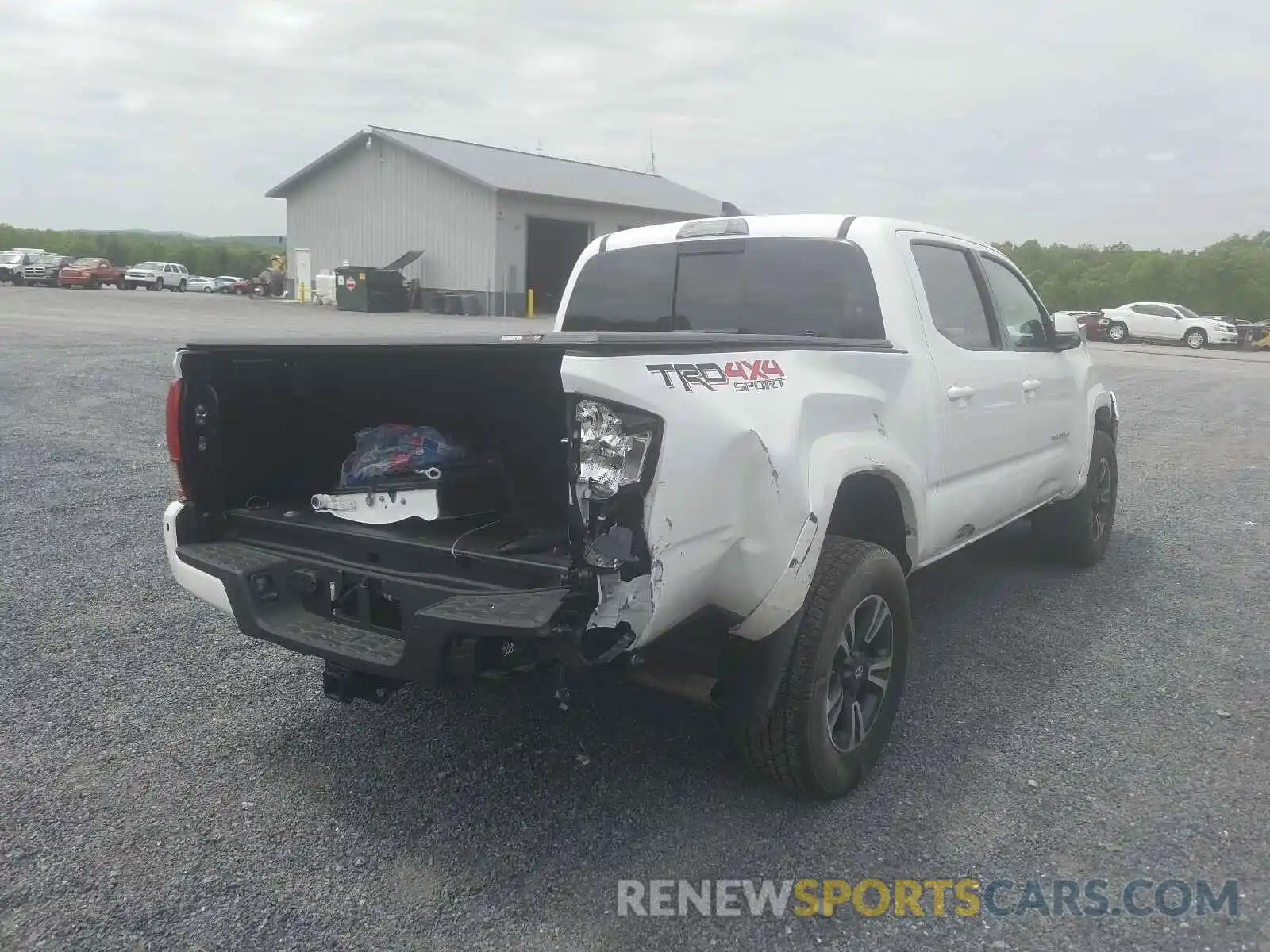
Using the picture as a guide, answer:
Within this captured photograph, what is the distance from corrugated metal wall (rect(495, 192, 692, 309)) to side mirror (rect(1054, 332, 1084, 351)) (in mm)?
28626

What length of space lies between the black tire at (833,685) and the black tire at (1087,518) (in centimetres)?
287

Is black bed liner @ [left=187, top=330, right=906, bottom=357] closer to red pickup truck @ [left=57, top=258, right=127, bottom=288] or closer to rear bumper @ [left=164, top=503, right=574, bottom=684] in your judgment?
rear bumper @ [left=164, top=503, right=574, bottom=684]

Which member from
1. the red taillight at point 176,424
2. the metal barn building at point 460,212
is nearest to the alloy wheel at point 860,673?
the red taillight at point 176,424

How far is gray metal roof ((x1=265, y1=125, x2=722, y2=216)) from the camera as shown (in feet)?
115

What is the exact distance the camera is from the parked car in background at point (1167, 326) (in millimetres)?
36188

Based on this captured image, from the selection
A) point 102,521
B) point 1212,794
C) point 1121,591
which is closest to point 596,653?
point 1212,794

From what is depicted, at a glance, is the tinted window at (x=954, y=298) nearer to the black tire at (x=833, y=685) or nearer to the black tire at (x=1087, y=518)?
the black tire at (x=833, y=685)

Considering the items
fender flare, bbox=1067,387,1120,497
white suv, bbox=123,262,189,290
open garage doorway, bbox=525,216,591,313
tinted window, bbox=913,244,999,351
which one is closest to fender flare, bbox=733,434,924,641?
tinted window, bbox=913,244,999,351

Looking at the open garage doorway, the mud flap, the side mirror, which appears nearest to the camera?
the mud flap

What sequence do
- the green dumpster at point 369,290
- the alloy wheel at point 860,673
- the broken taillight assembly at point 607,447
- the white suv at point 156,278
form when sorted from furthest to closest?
the white suv at point 156,278 < the green dumpster at point 369,290 < the alloy wheel at point 860,673 < the broken taillight assembly at point 607,447

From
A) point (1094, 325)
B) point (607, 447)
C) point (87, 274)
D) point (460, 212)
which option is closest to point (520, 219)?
point (460, 212)

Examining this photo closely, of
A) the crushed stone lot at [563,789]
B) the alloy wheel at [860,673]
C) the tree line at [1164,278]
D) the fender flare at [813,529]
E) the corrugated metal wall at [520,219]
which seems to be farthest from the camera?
the tree line at [1164,278]

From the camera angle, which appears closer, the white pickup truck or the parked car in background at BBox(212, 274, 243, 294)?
the white pickup truck
